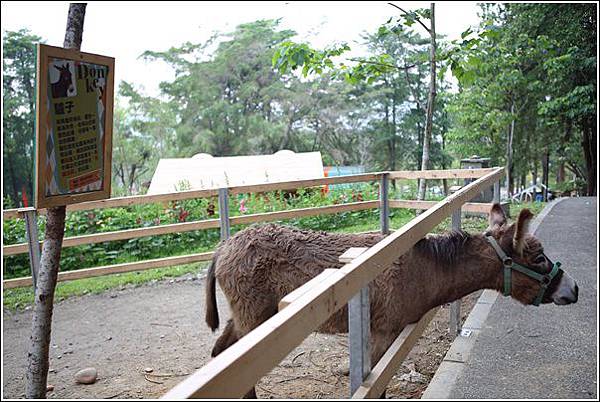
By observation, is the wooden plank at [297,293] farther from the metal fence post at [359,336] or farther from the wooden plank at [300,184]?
the wooden plank at [300,184]

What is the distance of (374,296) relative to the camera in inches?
121

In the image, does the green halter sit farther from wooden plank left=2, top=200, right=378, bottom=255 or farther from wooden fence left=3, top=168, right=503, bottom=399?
wooden plank left=2, top=200, right=378, bottom=255

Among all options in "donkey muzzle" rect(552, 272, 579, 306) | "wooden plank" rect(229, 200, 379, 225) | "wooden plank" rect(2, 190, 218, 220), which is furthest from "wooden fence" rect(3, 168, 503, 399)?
"wooden plank" rect(2, 190, 218, 220)

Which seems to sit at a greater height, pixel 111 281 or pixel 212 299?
pixel 212 299

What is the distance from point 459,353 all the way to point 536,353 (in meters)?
0.56

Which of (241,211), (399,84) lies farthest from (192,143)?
(241,211)

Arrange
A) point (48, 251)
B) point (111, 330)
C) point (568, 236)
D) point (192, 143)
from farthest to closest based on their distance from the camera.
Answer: point (192, 143) < point (568, 236) < point (111, 330) < point (48, 251)

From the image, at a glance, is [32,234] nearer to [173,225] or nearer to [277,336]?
[173,225]

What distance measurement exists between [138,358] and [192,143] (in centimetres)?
2199

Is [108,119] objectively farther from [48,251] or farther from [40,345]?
[40,345]

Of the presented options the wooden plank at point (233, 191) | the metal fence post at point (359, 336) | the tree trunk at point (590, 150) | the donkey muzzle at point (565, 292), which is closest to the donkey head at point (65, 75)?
the metal fence post at point (359, 336)

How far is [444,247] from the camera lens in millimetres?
3199

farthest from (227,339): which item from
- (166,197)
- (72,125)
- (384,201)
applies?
(384,201)

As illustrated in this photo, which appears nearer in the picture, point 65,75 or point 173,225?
point 65,75
